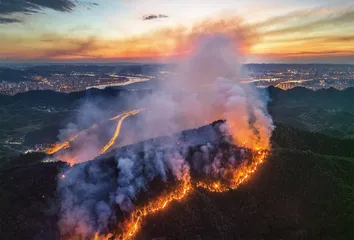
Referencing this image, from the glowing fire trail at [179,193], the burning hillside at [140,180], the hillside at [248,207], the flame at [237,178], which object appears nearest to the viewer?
the glowing fire trail at [179,193]

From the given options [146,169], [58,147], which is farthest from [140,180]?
[58,147]

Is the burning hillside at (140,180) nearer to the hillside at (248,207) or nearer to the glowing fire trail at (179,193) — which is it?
the glowing fire trail at (179,193)

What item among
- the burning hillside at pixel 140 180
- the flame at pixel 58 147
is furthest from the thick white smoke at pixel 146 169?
the flame at pixel 58 147

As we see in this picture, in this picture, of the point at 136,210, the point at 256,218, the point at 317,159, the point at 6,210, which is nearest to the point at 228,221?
the point at 256,218

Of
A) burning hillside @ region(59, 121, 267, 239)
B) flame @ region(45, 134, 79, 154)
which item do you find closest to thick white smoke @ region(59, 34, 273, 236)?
burning hillside @ region(59, 121, 267, 239)

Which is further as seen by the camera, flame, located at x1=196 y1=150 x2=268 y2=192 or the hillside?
flame, located at x1=196 y1=150 x2=268 y2=192

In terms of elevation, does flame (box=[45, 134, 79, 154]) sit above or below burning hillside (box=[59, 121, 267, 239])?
below

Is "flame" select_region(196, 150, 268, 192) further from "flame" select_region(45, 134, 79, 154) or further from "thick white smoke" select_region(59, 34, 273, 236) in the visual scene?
"flame" select_region(45, 134, 79, 154)
